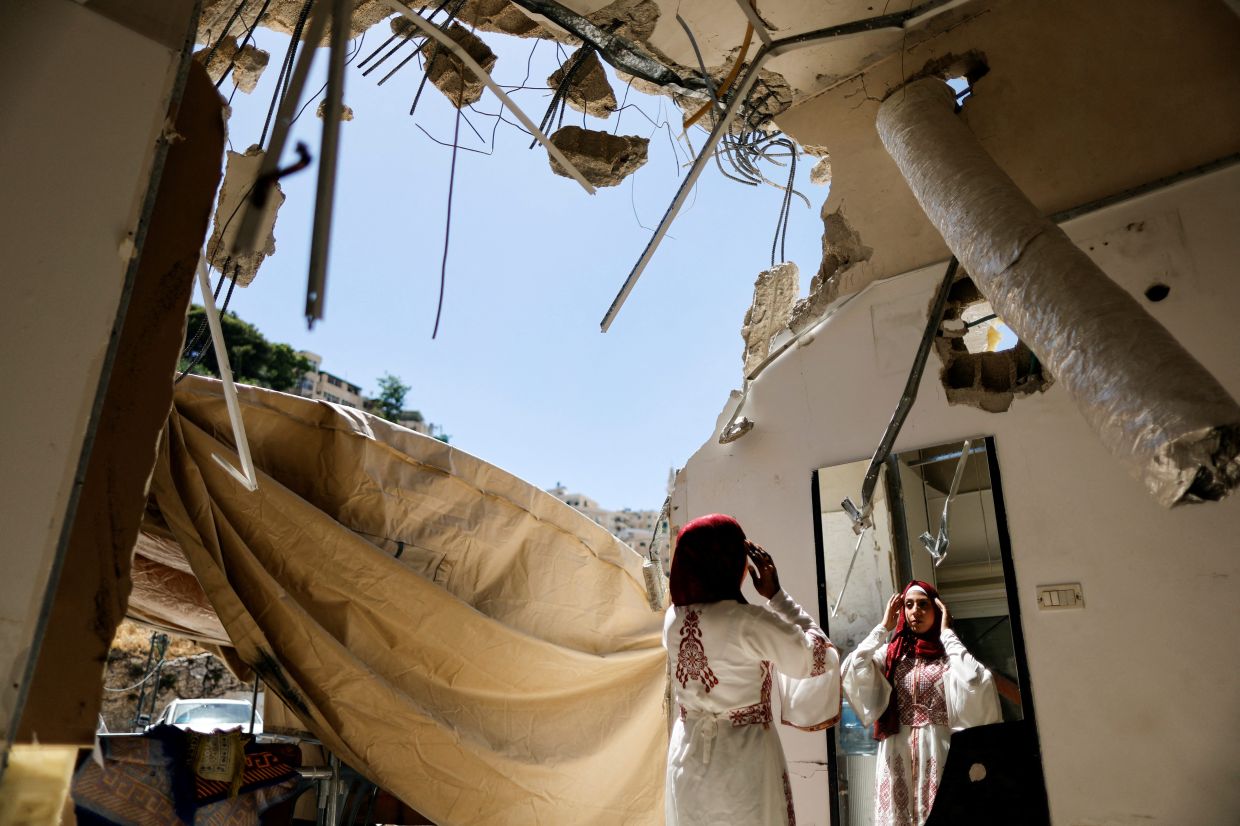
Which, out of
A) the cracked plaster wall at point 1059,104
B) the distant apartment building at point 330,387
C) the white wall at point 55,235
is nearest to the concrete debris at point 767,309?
the cracked plaster wall at point 1059,104

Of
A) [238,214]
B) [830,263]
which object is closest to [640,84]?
[830,263]

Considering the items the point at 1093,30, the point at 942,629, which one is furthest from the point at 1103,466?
the point at 1093,30

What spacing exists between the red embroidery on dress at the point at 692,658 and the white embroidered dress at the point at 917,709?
0.62 m

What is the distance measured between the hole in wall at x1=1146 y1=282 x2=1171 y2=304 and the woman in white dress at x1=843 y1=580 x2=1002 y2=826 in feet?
3.79

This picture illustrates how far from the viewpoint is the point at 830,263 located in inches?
135

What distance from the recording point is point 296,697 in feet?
9.05

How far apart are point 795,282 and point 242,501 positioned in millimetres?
2575

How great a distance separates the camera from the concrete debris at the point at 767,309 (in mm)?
3623

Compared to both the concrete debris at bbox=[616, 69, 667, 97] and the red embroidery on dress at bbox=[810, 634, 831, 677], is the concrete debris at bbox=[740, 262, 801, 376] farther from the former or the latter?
the red embroidery on dress at bbox=[810, 634, 831, 677]

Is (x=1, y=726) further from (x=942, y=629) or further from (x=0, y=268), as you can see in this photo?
(x=942, y=629)

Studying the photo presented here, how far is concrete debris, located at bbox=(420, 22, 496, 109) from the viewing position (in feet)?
9.65

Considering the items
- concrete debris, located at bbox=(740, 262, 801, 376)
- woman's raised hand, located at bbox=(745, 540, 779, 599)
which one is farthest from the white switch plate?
concrete debris, located at bbox=(740, 262, 801, 376)

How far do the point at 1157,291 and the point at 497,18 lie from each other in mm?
2642

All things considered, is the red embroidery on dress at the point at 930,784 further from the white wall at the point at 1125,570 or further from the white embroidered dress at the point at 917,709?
the white wall at the point at 1125,570
